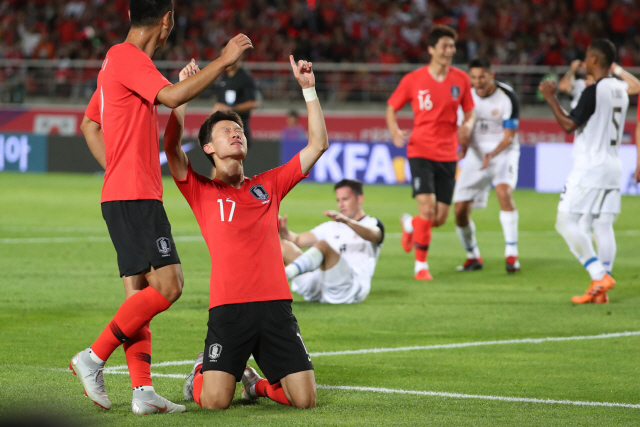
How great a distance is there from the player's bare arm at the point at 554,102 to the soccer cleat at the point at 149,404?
4392 millimetres

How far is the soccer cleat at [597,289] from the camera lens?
8.48 meters

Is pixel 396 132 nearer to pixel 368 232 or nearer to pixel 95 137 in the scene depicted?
pixel 368 232

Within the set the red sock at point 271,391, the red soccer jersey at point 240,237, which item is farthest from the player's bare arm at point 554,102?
the red sock at point 271,391

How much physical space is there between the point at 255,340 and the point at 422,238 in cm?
550

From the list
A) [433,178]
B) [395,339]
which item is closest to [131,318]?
[395,339]

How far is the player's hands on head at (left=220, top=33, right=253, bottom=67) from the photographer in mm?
4395

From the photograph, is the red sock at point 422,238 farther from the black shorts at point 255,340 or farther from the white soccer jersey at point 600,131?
the black shorts at point 255,340

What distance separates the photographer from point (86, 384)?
4.64 meters

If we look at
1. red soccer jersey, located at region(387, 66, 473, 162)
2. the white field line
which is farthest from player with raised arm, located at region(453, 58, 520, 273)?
the white field line

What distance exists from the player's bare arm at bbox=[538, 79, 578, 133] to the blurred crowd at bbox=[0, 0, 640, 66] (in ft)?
58.0

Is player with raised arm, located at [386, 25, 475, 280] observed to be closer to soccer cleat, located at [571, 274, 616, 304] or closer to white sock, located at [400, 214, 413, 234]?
white sock, located at [400, 214, 413, 234]

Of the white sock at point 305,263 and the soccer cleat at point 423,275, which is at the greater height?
the white sock at point 305,263

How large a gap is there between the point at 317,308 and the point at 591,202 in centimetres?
266

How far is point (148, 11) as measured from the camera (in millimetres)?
4781
